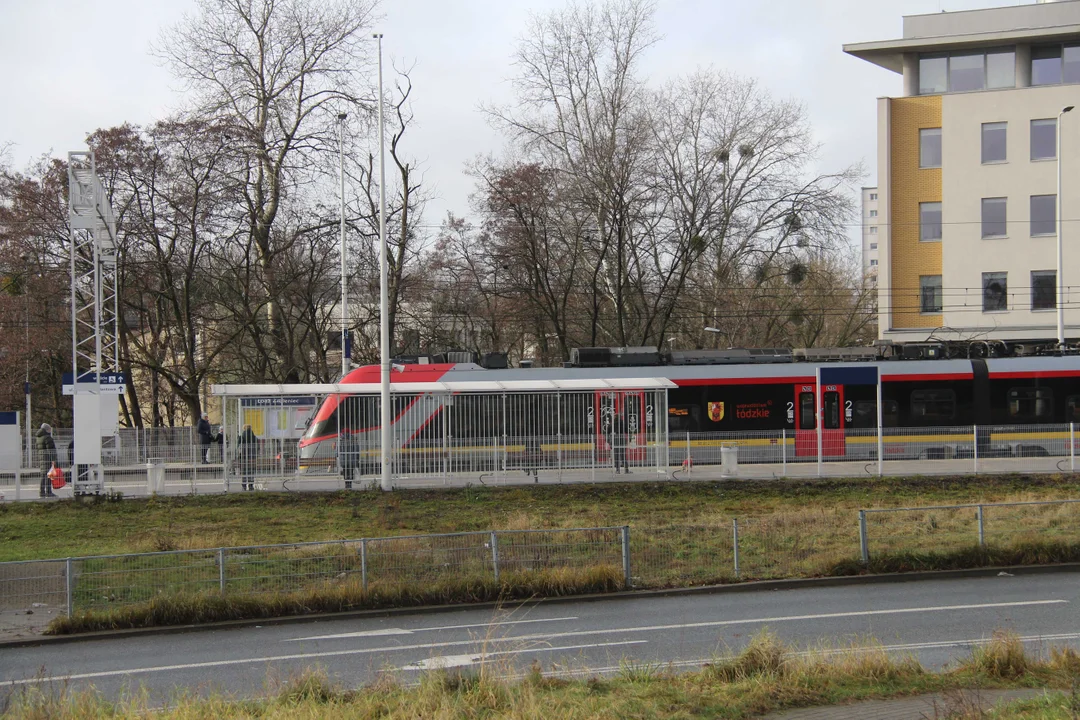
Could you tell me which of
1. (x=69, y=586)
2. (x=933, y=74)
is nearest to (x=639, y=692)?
(x=69, y=586)

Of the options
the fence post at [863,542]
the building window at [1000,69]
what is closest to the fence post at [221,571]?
the fence post at [863,542]

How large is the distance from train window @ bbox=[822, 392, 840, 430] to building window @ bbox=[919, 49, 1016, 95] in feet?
68.4

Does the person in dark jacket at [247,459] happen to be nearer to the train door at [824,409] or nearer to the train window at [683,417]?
the train window at [683,417]

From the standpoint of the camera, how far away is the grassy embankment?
545 inches

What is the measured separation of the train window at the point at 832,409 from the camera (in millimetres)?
32375

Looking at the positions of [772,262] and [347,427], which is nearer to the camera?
[347,427]

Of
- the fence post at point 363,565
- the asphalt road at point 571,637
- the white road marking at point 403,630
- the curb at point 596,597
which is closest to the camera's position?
the asphalt road at point 571,637

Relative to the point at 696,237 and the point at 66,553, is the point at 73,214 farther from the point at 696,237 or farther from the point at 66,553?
the point at 696,237

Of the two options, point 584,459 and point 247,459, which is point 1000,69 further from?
point 247,459

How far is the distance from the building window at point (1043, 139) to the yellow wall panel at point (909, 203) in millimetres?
3940

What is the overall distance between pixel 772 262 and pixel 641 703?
43840 millimetres

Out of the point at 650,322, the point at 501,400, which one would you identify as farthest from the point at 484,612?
the point at 650,322

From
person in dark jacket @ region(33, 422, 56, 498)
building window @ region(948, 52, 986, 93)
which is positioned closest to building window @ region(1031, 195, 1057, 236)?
building window @ region(948, 52, 986, 93)

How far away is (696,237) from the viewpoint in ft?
147
